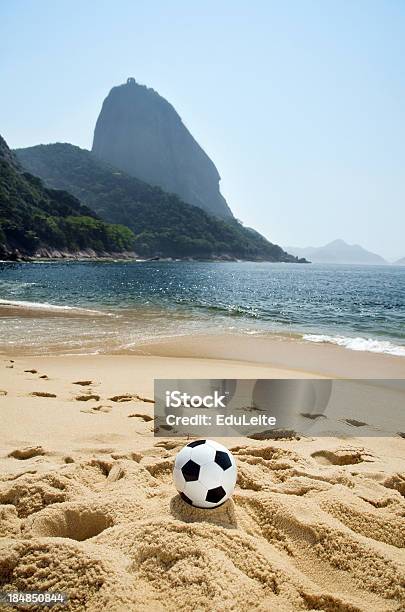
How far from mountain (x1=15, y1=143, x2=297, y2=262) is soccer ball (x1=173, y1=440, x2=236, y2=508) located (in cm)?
12992

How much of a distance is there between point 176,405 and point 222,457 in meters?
3.22

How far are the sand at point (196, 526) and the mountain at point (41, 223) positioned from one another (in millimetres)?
81973

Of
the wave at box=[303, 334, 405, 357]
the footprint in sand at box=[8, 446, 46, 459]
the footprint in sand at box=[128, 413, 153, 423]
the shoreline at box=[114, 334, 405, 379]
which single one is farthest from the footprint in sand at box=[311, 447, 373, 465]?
the wave at box=[303, 334, 405, 357]

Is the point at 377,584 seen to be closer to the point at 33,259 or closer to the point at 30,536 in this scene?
the point at 30,536

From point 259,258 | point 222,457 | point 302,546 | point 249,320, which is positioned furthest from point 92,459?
point 259,258

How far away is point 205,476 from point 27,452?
2.27m

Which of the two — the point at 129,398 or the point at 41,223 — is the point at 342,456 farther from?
the point at 41,223

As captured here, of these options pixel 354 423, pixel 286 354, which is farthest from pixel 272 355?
pixel 354 423

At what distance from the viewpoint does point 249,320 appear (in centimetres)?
1906

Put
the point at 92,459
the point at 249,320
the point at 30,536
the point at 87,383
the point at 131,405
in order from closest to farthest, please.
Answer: the point at 30,536 → the point at 92,459 → the point at 131,405 → the point at 87,383 → the point at 249,320

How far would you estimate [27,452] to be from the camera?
4.21 meters

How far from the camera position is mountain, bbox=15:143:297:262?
465 ft

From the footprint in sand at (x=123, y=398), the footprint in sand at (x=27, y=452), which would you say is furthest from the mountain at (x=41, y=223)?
the footprint in sand at (x=27, y=452)

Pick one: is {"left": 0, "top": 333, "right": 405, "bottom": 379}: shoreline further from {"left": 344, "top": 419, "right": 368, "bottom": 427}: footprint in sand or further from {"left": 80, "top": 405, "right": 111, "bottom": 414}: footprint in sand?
{"left": 80, "top": 405, "right": 111, "bottom": 414}: footprint in sand
